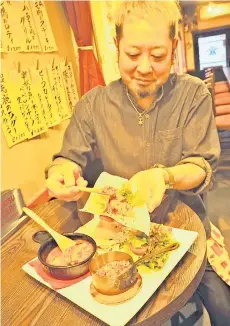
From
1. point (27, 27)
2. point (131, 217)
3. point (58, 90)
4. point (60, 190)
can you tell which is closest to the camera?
point (131, 217)

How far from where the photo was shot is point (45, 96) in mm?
2055

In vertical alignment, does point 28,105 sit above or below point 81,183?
above

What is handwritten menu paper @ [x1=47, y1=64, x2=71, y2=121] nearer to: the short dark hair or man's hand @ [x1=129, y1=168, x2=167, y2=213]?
the short dark hair

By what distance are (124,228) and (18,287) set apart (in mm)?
360

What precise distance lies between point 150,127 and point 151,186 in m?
0.39

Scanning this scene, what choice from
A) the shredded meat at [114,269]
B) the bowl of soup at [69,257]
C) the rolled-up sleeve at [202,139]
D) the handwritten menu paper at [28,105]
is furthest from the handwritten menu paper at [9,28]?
the shredded meat at [114,269]

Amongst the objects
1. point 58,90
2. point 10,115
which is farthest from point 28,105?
point 58,90

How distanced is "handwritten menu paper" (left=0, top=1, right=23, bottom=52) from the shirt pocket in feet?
3.39

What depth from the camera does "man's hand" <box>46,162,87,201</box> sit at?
3.43 feet

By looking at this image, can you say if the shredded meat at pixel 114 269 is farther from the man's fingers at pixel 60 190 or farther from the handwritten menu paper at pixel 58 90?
the handwritten menu paper at pixel 58 90

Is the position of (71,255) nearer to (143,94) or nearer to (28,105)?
(143,94)

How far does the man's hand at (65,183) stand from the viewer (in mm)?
1046

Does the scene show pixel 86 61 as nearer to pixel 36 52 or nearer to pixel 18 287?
pixel 36 52

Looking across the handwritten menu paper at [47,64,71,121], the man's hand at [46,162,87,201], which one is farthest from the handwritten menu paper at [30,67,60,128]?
the man's hand at [46,162,87,201]
